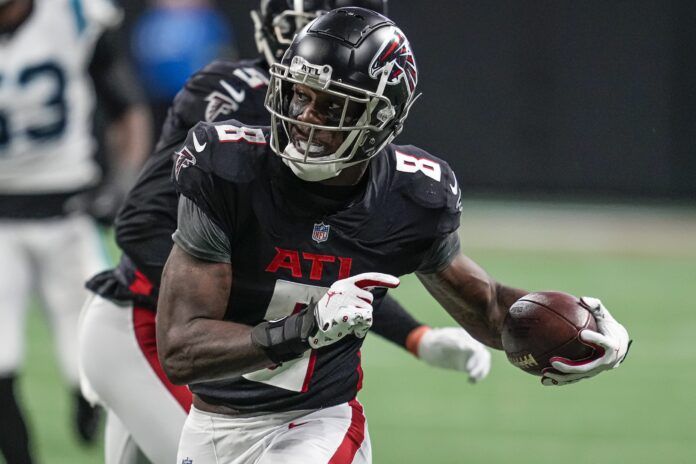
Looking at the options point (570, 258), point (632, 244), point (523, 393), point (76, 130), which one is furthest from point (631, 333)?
point (76, 130)

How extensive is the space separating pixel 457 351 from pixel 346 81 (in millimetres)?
1133

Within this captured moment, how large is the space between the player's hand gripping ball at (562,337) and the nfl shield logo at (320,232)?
53 centimetres

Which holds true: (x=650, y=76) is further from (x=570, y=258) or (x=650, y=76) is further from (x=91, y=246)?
(x=91, y=246)

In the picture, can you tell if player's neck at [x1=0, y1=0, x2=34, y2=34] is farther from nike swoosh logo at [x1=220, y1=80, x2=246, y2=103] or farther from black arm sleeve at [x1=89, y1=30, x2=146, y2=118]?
nike swoosh logo at [x1=220, y1=80, x2=246, y2=103]

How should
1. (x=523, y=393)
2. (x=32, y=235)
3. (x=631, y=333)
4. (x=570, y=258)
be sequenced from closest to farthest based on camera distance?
(x=32, y=235), (x=523, y=393), (x=631, y=333), (x=570, y=258)

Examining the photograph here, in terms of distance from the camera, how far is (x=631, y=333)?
25.0 ft

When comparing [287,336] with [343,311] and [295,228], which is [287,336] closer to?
[343,311]

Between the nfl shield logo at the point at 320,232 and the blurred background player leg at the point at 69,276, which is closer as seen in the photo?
the nfl shield logo at the point at 320,232

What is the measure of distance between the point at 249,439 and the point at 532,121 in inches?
358

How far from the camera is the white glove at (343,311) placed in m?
2.69

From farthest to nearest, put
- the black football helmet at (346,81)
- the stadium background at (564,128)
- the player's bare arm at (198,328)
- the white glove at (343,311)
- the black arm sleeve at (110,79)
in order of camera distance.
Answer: the stadium background at (564,128), the black arm sleeve at (110,79), the black football helmet at (346,81), the player's bare arm at (198,328), the white glove at (343,311)

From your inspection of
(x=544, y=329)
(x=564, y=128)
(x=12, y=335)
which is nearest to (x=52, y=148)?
(x=12, y=335)

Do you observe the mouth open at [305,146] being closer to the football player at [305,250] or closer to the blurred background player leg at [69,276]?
the football player at [305,250]

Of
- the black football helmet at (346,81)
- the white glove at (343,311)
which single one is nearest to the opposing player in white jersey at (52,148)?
the black football helmet at (346,81)
